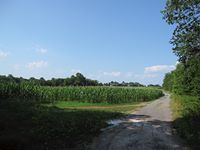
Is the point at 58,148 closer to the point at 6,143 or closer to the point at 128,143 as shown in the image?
the point at 6,143

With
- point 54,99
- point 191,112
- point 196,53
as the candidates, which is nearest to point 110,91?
point 54,99

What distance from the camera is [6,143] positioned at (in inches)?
344

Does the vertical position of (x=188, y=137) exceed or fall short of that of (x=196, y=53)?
it falls short

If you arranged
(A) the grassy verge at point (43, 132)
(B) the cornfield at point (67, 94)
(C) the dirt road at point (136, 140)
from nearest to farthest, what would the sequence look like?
(A) the grassy verge at point (43, 132)
(C) the dirt road at point (136, 140)
(B) the cornfield at point (67, 94)

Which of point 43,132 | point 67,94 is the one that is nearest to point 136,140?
point 43,132

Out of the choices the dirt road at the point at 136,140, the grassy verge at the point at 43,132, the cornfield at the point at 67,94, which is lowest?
the dirt road at the point at 136,140

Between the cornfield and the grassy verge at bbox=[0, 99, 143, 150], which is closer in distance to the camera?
the grassy verge at bbox=[0, 99, 143, 150]

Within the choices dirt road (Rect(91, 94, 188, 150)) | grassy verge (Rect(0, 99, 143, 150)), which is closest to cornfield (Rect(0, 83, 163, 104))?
grassy verge (Rect(0, 99, 143, 150))

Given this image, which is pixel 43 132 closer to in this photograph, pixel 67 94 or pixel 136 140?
pixel 136 140

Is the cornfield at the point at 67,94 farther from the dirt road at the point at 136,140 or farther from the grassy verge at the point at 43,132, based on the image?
the dirt road at the point at 136,140

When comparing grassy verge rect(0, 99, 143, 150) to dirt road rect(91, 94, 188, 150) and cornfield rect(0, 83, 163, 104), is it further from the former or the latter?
cornfield rect(0, 83, 163, 104)

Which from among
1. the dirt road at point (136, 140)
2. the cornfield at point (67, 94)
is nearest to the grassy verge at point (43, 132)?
→ the dirt road at point (136, 140)

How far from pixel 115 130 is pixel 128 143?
2.88 meters

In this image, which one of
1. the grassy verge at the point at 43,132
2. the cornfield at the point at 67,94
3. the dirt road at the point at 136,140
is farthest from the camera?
the cornfield at the point at 67,94
